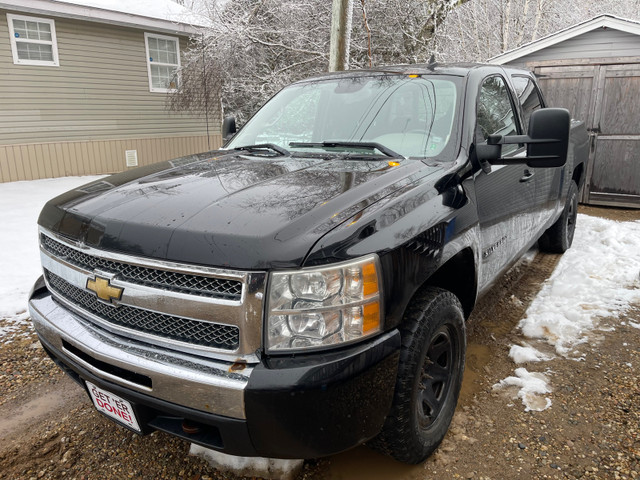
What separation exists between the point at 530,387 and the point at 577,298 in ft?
5.43

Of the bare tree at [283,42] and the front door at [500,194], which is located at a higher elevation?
the bare tree at [283,42]

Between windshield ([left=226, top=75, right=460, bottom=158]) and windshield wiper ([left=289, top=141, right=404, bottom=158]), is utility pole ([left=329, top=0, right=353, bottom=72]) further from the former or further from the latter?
windshield wiper ([left=289, top=141, right=404, bottom=158])

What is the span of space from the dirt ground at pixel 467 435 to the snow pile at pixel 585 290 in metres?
0.29

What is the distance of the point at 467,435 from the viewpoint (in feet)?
8.21

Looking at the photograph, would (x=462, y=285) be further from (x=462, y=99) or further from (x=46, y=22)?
(x=46, y=22)

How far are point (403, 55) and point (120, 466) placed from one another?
12935mm

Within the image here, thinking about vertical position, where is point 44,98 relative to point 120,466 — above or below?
above

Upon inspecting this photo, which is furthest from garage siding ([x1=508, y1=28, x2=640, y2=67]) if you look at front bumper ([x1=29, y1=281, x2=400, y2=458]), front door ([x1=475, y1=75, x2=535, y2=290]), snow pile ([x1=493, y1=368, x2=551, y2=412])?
front bumper ([x1=29, y1=281, x2=400, y2=458])

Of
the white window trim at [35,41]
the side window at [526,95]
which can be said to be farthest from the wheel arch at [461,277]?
the white window trim at [35,41]

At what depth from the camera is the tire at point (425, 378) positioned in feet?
6.34

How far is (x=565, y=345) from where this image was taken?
341 cm

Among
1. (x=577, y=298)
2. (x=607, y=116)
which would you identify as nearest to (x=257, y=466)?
(x=577, y=298)

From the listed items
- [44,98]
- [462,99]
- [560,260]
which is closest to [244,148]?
[462,99]

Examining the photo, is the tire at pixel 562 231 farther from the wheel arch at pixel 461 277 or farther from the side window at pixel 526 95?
the wheel arch at pixel 461 277
